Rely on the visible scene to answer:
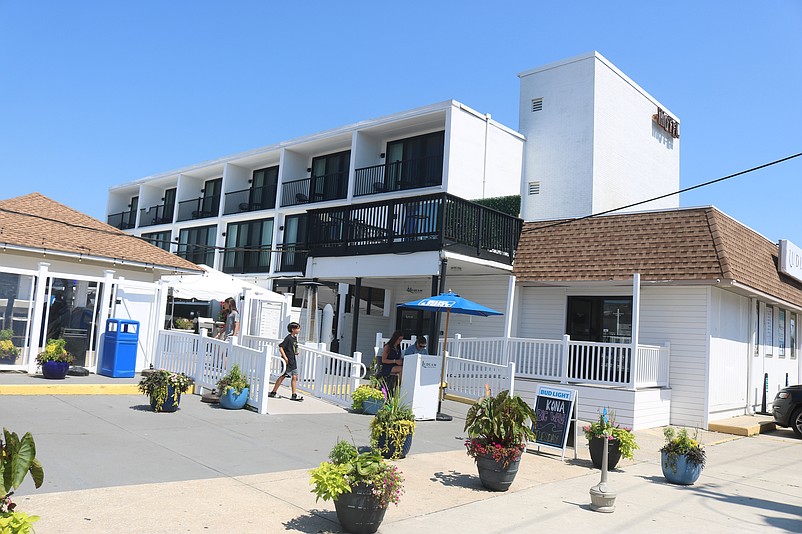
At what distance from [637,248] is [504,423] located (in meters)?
9.46

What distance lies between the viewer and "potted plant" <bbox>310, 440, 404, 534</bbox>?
223 inches

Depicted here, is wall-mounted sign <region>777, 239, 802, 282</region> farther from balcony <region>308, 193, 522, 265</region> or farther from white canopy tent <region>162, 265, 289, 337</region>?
white canopy tent <region>162, 265, 289, 337</region>

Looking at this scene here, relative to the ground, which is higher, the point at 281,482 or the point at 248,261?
the point at 248,261

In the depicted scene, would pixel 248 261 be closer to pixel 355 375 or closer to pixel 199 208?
pixel 199 208

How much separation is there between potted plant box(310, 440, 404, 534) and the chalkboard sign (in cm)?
528

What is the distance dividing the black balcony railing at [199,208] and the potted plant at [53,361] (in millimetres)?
21640

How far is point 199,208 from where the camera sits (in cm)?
3519

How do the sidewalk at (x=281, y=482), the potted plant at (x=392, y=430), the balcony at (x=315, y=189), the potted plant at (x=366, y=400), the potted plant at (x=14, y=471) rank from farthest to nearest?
the balcony at (x=315, y=189), the potted plant at (x=366, y=400), the potted plant at (x=392, y=430), the sidewalk at (x=281, y=482), the potted plant at (x=14, y=471)

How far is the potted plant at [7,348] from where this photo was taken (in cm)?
1306

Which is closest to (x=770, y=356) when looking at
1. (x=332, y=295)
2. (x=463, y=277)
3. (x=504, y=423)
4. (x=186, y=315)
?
(x=463, y=277)

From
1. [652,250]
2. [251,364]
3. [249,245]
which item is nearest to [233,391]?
[251,364]

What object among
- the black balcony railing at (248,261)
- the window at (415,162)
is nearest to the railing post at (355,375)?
the window at (415,162)

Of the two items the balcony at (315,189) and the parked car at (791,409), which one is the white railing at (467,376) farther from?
the balcony at (315,189)

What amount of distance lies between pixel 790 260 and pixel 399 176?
43.9ft
